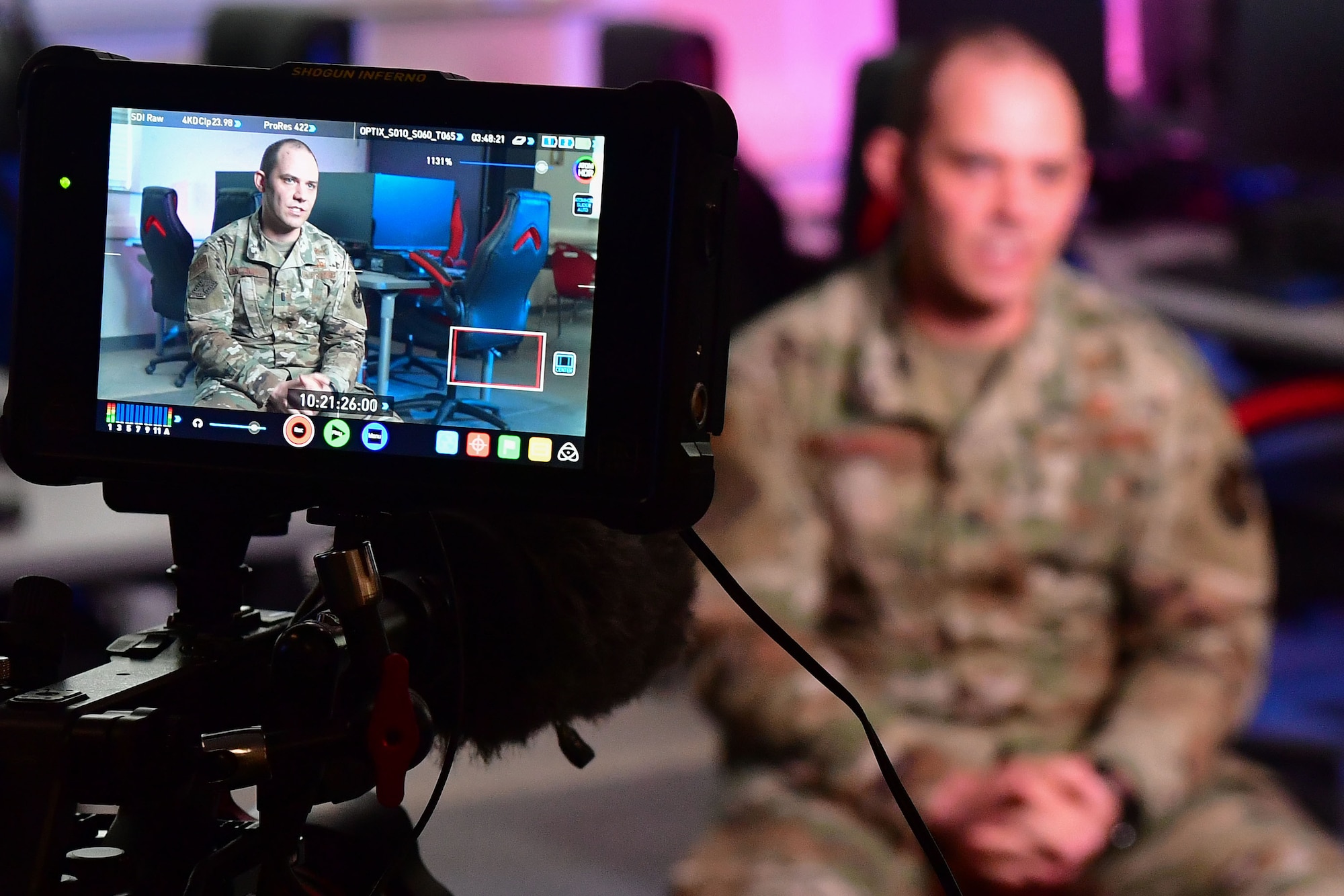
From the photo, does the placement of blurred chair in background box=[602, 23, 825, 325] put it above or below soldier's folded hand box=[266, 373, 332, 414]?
above

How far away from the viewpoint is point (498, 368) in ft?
2.23

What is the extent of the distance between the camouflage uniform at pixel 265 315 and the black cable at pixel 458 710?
0.29 ft

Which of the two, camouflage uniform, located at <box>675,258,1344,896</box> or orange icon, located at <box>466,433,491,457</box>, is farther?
camouflage uniform, located at <box>675,258,1344,896</box>

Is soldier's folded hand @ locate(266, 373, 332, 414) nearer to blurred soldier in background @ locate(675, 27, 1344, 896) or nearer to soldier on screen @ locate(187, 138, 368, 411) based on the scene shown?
soldier on screen @ locate(187, 138, 368, 411)

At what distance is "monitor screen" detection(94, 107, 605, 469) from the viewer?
26.2 inches

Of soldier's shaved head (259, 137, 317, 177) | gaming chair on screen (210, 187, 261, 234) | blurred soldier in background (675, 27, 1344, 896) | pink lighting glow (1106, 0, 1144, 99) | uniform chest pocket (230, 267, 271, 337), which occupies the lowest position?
blurred soldier in background (675, 27, 1344, 896)

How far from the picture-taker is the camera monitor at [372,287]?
2.13ft

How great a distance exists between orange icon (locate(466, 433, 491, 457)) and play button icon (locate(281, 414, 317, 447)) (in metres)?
0.07

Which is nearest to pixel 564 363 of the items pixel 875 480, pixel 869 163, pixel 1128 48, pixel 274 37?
pixel 875 480

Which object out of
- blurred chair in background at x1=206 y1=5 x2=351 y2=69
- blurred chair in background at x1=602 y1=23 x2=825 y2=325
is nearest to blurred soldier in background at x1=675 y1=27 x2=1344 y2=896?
blurred chair in background at x1=602 y1=23 x2=825 y2=325

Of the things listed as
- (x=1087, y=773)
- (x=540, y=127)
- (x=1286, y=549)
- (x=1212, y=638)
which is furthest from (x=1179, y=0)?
(x=540, y=127)

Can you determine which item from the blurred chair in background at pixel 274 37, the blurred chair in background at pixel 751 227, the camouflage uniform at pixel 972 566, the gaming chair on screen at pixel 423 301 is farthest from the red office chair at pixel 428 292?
the blurred chair in background at pixel 751 227

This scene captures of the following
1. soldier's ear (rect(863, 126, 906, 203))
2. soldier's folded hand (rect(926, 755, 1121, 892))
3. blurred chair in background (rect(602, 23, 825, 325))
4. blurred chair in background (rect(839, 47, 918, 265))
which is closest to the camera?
soldier's folded hand (rect(926, 755, 1121, 892))

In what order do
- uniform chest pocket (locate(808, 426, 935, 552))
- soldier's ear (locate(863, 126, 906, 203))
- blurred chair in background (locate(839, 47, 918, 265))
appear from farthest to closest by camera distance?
blurred chair in background (locate(839, 47, 918, 265))
soldier's ear (locate(863, 126, 906, 203))
uniform chest pocket (locate(808, 426, 935, 552))
